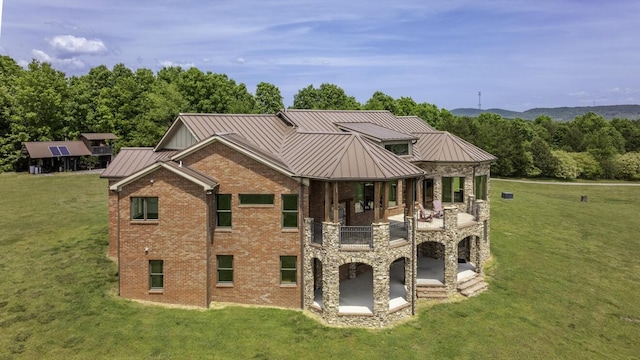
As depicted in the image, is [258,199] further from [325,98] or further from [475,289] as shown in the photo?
[325,98]

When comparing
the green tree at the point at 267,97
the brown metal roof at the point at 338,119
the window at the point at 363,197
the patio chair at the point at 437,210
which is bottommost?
the patio chair at the point at 437,210

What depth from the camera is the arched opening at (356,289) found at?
21186 millimetres

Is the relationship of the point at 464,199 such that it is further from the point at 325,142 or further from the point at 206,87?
the point at 206,87

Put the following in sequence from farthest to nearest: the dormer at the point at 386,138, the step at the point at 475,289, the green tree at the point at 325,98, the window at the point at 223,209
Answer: the green tree at the point at 325,98, the dormer at the point at 386,138, the step at the point at 475,289, the window at the point at 223,209

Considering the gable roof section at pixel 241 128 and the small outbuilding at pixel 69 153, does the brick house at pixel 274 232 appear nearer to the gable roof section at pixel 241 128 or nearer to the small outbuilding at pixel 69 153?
the gable roof section at pixel 241 128

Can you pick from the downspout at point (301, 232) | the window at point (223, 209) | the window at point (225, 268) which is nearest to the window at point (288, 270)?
the downspout at point (301, 232)

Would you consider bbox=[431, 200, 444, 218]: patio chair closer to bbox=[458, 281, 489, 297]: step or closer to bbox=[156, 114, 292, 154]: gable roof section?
Result: bbox=[458, 281, 489, 297]: step

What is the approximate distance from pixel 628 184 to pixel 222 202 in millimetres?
80985

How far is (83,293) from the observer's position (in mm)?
22391

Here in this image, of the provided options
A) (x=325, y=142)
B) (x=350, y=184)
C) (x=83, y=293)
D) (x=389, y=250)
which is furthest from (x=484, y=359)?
(x=83, y=293)

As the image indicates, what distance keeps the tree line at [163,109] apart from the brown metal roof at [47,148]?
3.94m

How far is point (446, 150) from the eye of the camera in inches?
1113

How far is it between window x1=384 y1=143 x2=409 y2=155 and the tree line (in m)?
37.4

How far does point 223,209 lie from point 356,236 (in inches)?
285
